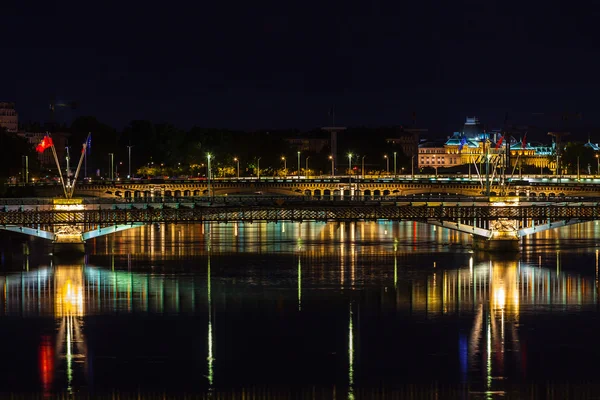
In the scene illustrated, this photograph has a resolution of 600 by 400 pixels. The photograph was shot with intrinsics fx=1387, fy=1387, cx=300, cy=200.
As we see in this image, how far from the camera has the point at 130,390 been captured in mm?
46844

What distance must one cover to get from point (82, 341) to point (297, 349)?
8945 mm

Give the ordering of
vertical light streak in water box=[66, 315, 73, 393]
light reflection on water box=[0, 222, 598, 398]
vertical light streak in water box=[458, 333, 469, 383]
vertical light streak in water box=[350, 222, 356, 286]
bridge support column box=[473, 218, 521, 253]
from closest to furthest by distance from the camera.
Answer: vertical light streak in water box=[66, 315, 73, 393], vertical light streak in water box=[458, 333, 469, 383], light reflection on water box=[0, 222, 598, 398], vertical light streak in water box=[350, 222, 356, 286], bridge support column box=[473, 218, 521, 253]

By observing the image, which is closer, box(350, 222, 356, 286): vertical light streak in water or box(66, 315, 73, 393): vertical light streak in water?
box(66, 315, 73, 393): vertical light streak in water

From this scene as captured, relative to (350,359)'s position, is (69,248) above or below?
above

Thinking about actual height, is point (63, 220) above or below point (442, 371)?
above

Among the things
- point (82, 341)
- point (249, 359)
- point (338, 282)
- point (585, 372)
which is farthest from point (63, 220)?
point (585, 372)

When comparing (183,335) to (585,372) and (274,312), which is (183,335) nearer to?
(274,312)

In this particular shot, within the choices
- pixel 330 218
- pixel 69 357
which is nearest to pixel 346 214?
pixel 330 218

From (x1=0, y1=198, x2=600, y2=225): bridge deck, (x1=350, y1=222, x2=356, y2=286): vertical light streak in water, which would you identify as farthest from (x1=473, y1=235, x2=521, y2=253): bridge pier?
(x1=350, y1=222, x2=356, y2=286): vertical light streak in water

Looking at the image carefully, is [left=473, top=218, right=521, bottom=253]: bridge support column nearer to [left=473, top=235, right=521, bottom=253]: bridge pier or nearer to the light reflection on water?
[left=473, top=235, right=521, bottom=253]: bridge pier

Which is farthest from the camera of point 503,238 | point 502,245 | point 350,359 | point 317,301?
point 503,238

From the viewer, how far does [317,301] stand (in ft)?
229

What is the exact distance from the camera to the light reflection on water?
51938mm

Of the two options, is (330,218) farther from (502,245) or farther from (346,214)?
(502,245)
